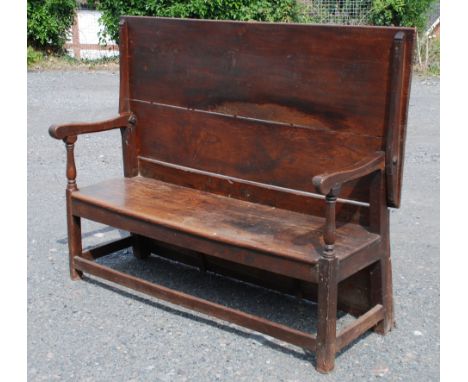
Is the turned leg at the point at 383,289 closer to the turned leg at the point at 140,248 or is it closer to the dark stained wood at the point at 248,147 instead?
the dark stained wood at the point at 248,147

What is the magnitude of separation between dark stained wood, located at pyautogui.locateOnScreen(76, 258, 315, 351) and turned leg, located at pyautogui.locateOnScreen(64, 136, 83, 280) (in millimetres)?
59

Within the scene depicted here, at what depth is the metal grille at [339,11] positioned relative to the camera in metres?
14.5

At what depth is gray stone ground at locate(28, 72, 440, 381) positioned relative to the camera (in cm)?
363

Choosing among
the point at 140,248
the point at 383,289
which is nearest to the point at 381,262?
the point at 383,289

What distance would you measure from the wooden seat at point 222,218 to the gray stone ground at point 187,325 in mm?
557

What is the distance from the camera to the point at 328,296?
3.47m

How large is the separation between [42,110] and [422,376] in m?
7.35

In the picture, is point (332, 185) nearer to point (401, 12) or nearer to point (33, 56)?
point (401, 12)

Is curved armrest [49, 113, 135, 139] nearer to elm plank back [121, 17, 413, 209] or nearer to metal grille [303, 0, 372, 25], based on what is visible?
elm plank back [121, 17, 413, 209]

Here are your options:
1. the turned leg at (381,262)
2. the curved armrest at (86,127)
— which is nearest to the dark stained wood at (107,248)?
the curved armrest at (86,127)

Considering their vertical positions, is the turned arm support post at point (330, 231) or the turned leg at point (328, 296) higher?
the turned arm support post at point (330, 231)

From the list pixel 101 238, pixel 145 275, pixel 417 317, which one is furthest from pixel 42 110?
pixel 417 317

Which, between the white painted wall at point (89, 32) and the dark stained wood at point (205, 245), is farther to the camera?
the white painted wall at point (89, 32)

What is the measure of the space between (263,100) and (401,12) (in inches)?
416
